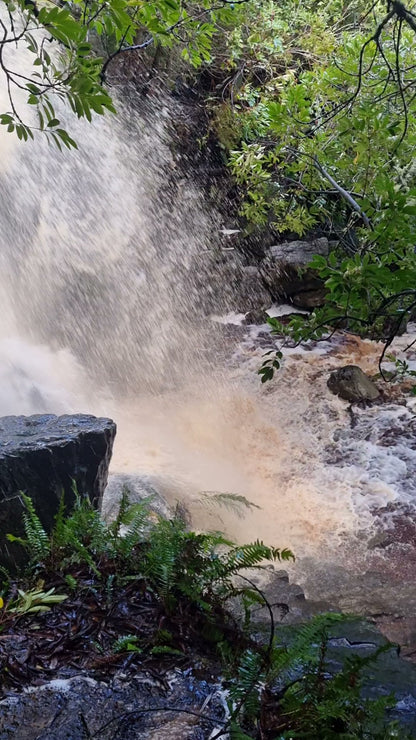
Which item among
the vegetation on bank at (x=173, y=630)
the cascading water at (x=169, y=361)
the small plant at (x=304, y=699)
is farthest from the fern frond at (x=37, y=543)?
the cascading water at (x=169, y=361)

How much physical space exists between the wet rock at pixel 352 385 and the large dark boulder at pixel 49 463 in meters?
5.41

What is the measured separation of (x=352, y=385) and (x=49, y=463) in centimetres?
615

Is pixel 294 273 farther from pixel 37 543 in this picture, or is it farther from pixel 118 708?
pixel 118 708

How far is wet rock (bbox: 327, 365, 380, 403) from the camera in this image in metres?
9.11

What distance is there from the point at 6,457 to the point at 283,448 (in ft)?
16.7

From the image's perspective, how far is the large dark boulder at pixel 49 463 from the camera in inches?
155

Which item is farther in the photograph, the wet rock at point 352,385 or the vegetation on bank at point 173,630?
the wet rock at point 352,385

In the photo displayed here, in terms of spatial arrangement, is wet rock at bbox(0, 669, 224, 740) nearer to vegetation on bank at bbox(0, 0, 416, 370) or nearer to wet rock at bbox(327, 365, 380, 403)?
vegetation on bank at bbox(0, 0, 416, 370)

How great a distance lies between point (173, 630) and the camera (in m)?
2.73

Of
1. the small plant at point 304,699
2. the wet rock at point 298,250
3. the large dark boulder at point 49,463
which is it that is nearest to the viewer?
the small plant at point 304,699

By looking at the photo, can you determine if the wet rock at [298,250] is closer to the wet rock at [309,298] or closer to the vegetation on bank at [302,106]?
the vegetation on bank at [302,106]

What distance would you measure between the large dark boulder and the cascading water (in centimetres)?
225

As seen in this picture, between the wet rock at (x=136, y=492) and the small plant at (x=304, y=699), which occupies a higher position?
the small plant at (x=304, y=699)

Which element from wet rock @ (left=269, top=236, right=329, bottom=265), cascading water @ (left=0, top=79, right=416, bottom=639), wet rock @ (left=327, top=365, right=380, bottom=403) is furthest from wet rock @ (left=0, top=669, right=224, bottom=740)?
wet rock @ (left=269, top=236, right=329, bottom=265)
